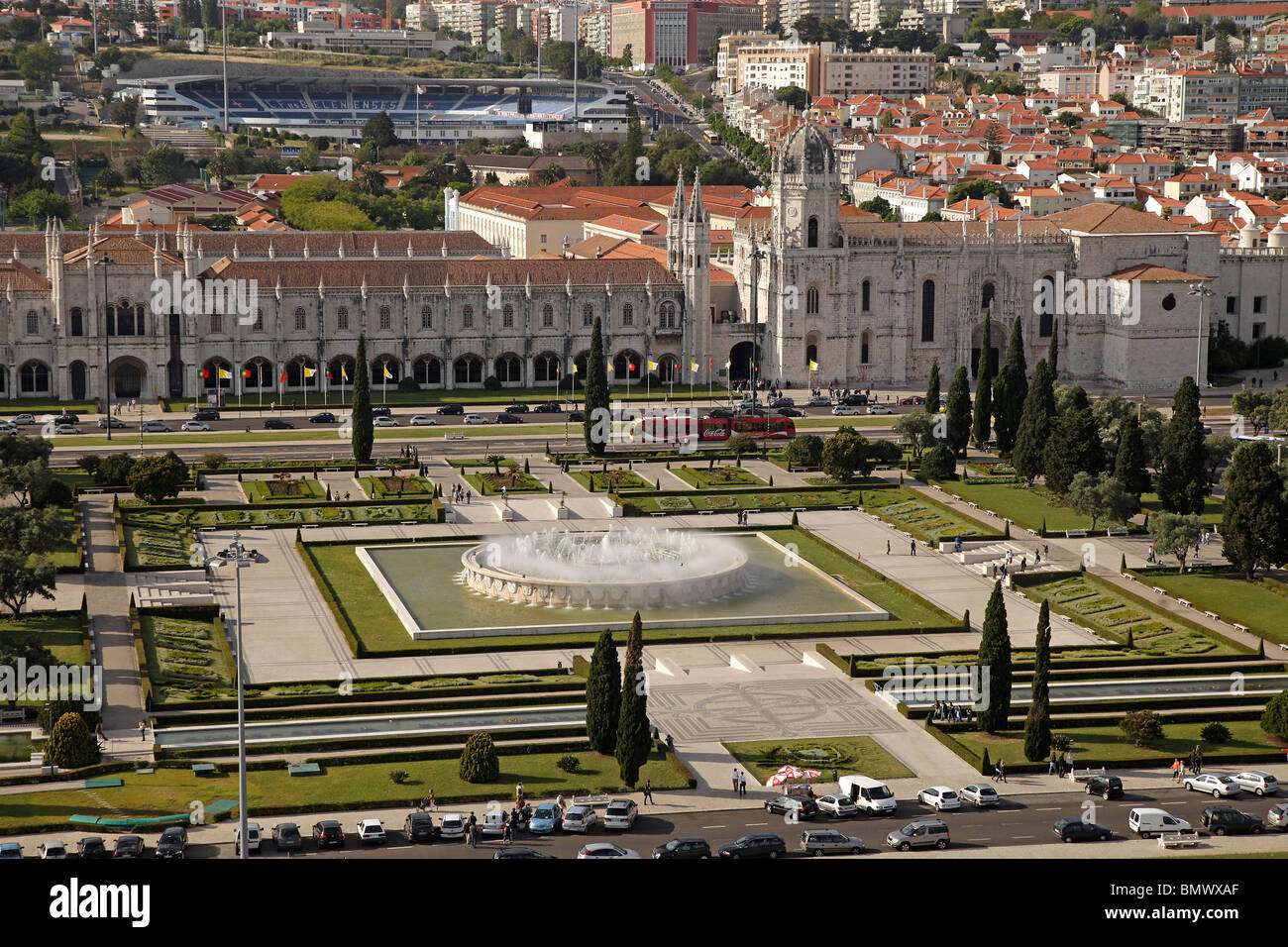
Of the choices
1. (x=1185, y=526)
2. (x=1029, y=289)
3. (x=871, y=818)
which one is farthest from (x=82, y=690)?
(x=1029, y=289)

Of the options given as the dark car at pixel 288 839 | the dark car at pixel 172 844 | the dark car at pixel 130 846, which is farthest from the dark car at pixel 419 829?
the dark car at pixel 130 846

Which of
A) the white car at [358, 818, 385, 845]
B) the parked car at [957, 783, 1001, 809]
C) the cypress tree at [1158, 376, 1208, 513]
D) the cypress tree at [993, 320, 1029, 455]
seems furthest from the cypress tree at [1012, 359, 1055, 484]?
the white car at [358, 818, 385, 845]

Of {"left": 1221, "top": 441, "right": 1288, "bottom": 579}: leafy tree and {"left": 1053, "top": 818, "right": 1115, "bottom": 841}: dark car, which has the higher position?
{"left": 1221, "top": 441, "right": 1288, "bottom": 579}: leafy tree

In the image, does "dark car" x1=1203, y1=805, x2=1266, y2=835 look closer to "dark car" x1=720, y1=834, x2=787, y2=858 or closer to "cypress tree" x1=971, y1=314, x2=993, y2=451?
"dark car" x1=720, y1=834, x2=787, y2=858

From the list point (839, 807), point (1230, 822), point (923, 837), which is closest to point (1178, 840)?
point (1230, 822)

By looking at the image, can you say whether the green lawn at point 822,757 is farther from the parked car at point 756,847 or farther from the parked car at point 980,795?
the parked car at point 756,847

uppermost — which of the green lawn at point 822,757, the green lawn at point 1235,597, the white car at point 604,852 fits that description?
the white car at point 604,852
